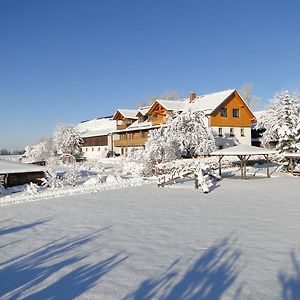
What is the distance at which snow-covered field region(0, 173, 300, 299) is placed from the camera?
718cm

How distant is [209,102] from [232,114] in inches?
133

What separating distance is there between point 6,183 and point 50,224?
42.8ft

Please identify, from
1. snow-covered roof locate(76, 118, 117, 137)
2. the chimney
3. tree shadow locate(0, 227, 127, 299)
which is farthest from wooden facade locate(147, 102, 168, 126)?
tree shadow locate(0, 227, 127, 299)

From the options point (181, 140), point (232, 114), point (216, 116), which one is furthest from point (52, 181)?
point (232, 114)

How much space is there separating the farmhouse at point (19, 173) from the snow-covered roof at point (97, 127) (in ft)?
111

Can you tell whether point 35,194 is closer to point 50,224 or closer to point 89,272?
point 50,224

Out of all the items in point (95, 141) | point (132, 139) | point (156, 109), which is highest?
point (156, 109)

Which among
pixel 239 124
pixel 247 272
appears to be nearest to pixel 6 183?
pixel 247 272

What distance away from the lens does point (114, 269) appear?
327 inches

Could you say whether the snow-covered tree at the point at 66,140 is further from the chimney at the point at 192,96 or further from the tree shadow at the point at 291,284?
the tree shadow at the point at 291,284

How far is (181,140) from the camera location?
1406 inches

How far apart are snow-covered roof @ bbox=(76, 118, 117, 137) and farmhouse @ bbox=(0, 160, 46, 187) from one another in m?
33.9

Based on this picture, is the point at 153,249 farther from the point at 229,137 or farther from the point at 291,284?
the point at 229,137

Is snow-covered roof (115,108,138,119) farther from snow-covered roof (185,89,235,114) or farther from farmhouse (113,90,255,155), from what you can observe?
snow-covered roof (185,89,235,114)
